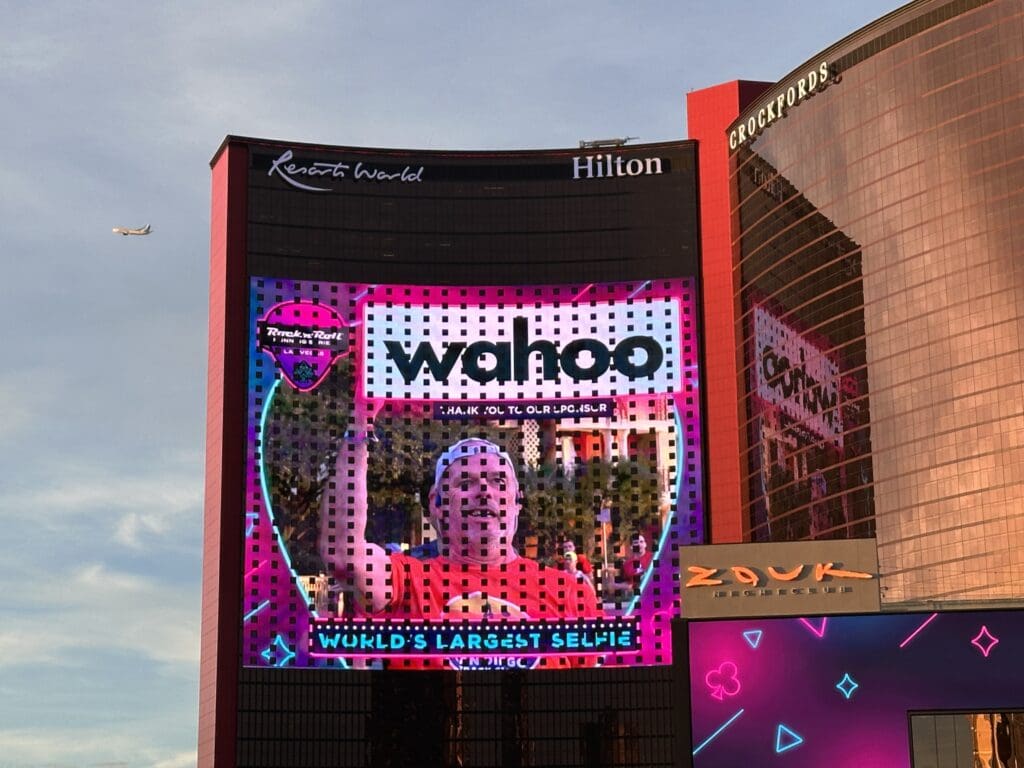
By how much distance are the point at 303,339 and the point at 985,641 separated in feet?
327

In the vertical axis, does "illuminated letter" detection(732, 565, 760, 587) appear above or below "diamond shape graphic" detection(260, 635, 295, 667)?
below

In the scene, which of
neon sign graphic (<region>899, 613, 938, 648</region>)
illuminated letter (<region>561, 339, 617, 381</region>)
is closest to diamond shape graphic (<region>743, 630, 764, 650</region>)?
neon sign graphic (<region>899, 613, 938, 648</region>)

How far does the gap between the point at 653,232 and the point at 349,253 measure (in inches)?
1109

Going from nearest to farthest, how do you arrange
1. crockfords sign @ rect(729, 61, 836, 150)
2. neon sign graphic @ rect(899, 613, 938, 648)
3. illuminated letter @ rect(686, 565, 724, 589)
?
1. neon sign graphic @ rect(899, 613, 938, 648)
2. illuminated letter @ rect(686, 565, 724, 589)
3. crockfords sign @ rect(729, 61, 836, 150)

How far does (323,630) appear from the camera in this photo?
17138 centimetres

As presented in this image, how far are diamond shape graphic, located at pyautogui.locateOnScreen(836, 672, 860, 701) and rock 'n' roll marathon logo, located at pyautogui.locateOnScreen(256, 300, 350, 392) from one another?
3698 inches

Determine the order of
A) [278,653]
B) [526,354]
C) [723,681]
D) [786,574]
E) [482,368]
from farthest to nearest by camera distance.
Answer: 1. [526,354]
2. [482,368]
3. [278,653]
4. [786,574]
5. [723,681]

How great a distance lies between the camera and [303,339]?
177 meters

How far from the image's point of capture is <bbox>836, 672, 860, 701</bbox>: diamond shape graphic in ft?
291

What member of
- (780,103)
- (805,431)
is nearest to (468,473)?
(805,431)

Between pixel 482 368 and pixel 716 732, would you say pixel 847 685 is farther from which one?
pixel 482 368

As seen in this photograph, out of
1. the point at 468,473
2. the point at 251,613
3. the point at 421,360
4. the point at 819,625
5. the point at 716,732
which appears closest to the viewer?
the point at 716,732

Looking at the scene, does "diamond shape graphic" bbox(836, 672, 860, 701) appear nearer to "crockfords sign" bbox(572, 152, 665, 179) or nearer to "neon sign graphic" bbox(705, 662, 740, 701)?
"neon sign graphic" bbox(705, 662, 740, 701)

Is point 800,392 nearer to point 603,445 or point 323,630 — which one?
point 603,445
